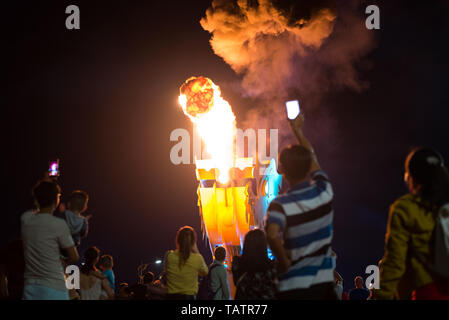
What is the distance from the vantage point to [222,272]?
722 cm

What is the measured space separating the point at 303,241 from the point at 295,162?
74 centimetres

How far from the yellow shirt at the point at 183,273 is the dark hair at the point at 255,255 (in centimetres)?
185

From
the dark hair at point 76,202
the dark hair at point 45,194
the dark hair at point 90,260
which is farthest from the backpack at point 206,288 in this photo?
the dark hair at point 45,194

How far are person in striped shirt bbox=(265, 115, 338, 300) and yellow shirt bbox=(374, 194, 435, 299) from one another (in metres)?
0.47

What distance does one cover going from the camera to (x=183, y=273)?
6.71 metres

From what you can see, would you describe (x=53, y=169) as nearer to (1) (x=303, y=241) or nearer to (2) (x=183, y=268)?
(2) (x=183, y=268)

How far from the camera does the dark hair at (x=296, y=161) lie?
13.1 ft

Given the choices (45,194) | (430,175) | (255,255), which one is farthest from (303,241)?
(45,194)

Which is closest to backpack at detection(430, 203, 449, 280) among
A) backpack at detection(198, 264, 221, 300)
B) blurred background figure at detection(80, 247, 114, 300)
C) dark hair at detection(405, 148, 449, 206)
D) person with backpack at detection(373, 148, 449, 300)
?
person with backpack at detection(373, 148, 449, 300)

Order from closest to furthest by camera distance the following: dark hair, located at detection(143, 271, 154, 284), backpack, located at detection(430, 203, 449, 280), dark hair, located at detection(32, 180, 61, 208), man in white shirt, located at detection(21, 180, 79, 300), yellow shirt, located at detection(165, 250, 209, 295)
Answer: backpack, located at detection(430, 203, 449, 280) → man in white shirt, located at detection(21, 180, 79, 300) → dark hair, located at detection(32, 180, 61, 208) → yellow shirt, located at detection(165, 250, 209, 295) → dark hair, located at detection(143, 271, 154, 284)

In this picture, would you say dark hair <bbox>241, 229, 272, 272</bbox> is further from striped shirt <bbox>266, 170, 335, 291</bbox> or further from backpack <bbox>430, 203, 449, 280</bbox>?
backpack <bbox>430, 203, 449, 280</bbox>

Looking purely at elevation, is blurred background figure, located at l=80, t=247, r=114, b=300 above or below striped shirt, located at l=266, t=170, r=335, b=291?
below

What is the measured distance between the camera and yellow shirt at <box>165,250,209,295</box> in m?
6.71

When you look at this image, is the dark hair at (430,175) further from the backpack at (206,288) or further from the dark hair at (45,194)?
the backpack at (206,288)
